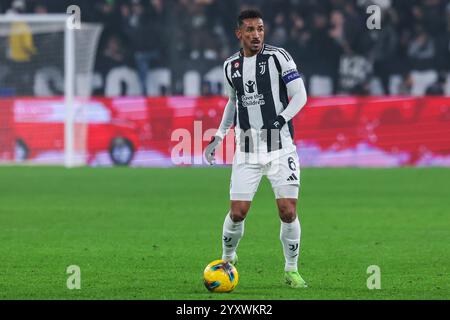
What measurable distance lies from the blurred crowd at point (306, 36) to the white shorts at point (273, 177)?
15417mm

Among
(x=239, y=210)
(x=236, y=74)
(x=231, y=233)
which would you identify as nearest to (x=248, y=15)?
(x=236, y=74)

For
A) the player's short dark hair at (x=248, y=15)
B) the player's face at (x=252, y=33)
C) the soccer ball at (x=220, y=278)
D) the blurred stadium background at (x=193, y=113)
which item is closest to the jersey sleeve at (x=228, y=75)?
the player's face at (x=252, y=33)

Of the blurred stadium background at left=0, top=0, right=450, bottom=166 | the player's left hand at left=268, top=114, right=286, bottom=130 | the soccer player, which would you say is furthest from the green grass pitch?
the blurred stadium background at left=0, top=0, right=450, bottom=166

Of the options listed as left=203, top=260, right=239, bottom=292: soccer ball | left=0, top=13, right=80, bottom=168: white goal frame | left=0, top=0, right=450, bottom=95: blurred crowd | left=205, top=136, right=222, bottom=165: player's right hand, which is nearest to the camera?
left=203, top=260, right=239, bottom=292: soccer ball

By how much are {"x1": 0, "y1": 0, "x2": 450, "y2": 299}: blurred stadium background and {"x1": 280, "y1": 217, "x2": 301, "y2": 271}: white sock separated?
3.91m

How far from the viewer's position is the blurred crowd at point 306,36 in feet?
79.5

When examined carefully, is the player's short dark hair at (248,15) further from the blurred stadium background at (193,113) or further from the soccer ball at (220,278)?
the blurred stadium background at (193,113)

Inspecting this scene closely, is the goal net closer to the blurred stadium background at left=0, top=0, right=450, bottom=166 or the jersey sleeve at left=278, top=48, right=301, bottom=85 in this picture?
the blurred stadium background at left=0, top=0, right=450, bottom=166

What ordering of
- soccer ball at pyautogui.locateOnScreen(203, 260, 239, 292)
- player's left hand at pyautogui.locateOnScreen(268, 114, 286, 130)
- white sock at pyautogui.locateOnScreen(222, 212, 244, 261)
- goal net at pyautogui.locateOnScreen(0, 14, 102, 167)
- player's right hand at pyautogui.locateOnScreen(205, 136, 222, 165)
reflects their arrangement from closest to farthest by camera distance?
soccer ball at pyautogui.locateOnScreen(203, 260, 239, 292), player's left hand at pyautogui.locateOnScreen(268, 114, 286, 130), white sock at pyautogui.locateOnScreen(222, 212, 244, 261), player's right hand at pyautogui.locateOnScreen(205, 136, 222, 165), goal net at pyautogui.locateOnScreen(0, 14, 102, 167)

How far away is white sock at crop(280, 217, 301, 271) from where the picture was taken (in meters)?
8.70

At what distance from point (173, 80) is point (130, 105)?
1850mm

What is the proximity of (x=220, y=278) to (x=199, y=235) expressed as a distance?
4.05 metres

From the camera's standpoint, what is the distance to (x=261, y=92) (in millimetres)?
8750

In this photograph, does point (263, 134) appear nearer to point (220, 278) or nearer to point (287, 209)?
point (287, 209)
